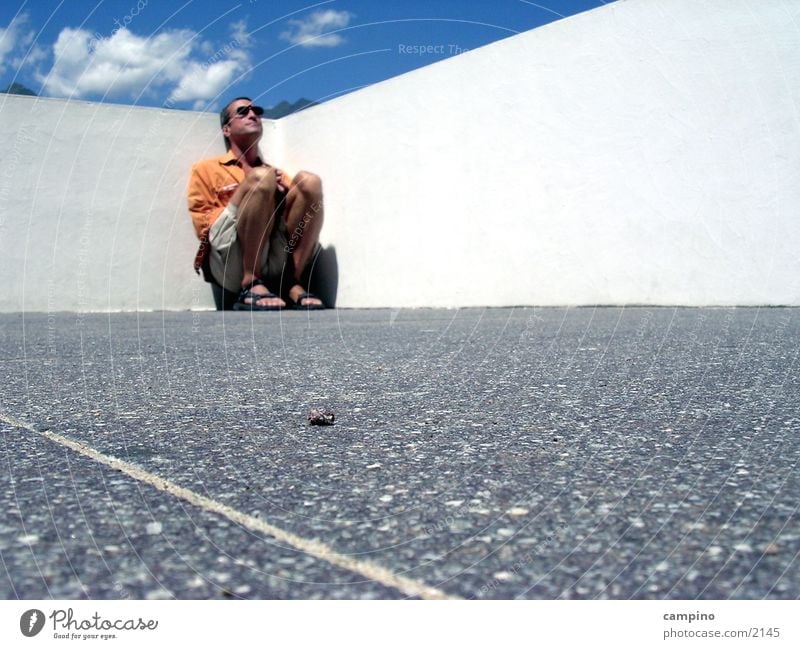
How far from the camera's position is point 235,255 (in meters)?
6.80

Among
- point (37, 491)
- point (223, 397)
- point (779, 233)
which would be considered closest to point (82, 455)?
point (37, 491)

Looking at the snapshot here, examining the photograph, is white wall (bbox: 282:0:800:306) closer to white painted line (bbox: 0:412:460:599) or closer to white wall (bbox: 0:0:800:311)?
white wall (bbox: 0:0:800:311)

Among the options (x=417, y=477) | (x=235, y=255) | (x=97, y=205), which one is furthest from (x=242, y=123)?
(x=417, y=477)

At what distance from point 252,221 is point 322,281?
4.12ft

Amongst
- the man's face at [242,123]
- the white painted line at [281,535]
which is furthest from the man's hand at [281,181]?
the white painted line at [281,535]

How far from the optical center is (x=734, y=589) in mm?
766

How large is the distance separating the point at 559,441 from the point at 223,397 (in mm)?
852

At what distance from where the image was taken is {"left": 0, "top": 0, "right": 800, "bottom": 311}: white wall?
488 centimetres

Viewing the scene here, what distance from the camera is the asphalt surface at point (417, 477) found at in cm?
81

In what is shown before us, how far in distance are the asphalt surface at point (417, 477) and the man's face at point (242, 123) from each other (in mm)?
4876

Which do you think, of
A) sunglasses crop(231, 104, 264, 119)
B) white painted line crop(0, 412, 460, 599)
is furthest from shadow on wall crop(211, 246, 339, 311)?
white painted line crop(0, 412, 460, 599)

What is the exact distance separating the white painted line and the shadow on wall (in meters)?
6.14

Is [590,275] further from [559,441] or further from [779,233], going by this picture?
[559,441]

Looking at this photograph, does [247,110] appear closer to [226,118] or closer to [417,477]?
[226,118]
